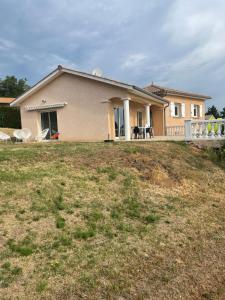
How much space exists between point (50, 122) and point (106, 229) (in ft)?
51.5

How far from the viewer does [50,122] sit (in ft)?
66.1

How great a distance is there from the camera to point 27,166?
7.82 meters

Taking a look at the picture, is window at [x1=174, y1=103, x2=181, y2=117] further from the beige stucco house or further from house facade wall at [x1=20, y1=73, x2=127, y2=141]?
house facade wall at [x1=20, y1=73, x2=127, y2=141]

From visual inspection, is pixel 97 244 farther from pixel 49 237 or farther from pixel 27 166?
pixel 27 166

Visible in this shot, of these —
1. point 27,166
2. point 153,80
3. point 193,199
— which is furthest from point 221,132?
point 153,80

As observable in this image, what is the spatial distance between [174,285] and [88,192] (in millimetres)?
3156

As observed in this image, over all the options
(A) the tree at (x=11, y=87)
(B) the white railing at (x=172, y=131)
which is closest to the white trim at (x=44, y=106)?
(B) the white railing at (x=172, y=131)

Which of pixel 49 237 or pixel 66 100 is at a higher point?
pixel 66 100

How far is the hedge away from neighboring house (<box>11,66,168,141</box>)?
→ 9.32m

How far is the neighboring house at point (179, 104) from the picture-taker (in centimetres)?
2434

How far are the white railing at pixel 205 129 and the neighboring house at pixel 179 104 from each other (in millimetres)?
10992

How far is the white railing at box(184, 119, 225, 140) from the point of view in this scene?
12.8m

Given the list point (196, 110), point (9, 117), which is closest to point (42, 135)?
point (9, 117)

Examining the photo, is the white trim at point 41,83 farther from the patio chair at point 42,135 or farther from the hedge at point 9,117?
the hedge at point 9,117
